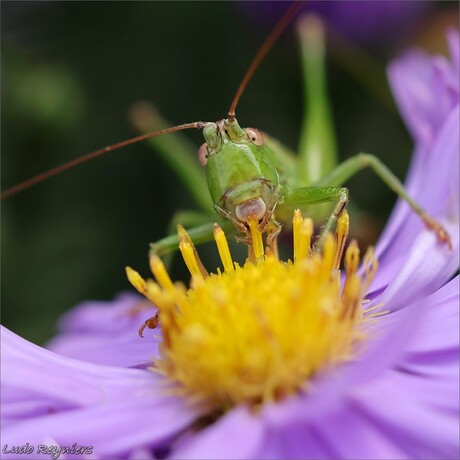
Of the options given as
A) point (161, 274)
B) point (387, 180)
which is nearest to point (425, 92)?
point (387, 180)

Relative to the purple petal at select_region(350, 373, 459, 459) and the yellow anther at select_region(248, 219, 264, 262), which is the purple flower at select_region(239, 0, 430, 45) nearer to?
the yellow anther at select_region(248, 219, 264, 262)

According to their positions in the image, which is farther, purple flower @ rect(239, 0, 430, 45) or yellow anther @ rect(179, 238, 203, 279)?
purple flower @ rect(239, 0, 430, 45)

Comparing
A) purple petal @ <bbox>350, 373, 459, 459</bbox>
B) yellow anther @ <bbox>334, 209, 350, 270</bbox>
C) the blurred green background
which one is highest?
the blurred green background

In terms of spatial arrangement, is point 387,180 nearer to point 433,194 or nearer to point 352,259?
point 433,194

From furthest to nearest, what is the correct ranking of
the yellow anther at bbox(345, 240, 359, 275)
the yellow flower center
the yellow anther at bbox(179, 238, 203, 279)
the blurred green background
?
the blurred green background, the yellow anther at bbox(179, 238, 203, 279), the yellow anther at bbox(345, 240, 359, 275), the yellow flower center

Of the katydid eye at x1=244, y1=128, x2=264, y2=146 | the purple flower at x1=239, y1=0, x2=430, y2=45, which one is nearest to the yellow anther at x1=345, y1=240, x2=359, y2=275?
the katydid eye at x1=244, y1=128, x2=264, y2=146

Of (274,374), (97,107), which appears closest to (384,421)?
(274,374)
